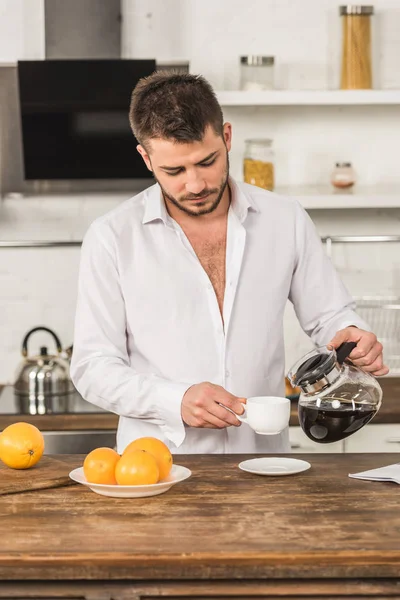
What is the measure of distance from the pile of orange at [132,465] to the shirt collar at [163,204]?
2.34 ft

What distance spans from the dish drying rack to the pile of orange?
2116 millimetres

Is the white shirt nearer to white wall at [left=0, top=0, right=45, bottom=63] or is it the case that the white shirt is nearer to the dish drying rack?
the dish drying rack

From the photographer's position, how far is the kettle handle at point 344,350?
6.03 ft

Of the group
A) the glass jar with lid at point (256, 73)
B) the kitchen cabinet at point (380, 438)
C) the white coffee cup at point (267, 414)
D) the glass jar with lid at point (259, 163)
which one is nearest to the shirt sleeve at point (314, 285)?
the white coffee cup at point (267, 414)

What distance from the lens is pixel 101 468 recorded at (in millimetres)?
1758

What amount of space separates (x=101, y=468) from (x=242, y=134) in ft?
7.27

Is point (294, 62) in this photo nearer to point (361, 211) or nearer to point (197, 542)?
point (361, 211)

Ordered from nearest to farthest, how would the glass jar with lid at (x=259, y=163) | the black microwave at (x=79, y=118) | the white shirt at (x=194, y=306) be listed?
the white shirt at (x=194, y=306), the black microwave at (x=79, y=118), the glass jar with lid at (x=259, y=163)

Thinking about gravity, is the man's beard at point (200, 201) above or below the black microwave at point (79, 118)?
below

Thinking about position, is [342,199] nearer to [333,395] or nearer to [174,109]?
[174,109]

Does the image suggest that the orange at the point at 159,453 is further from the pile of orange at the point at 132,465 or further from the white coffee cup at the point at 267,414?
the white coffee cup at the point at 267,414

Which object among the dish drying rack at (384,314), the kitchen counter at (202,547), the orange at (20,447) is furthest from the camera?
the dish drying rack at (384,314)

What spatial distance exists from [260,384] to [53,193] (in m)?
1.68

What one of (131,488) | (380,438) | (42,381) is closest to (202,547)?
(131,488)
